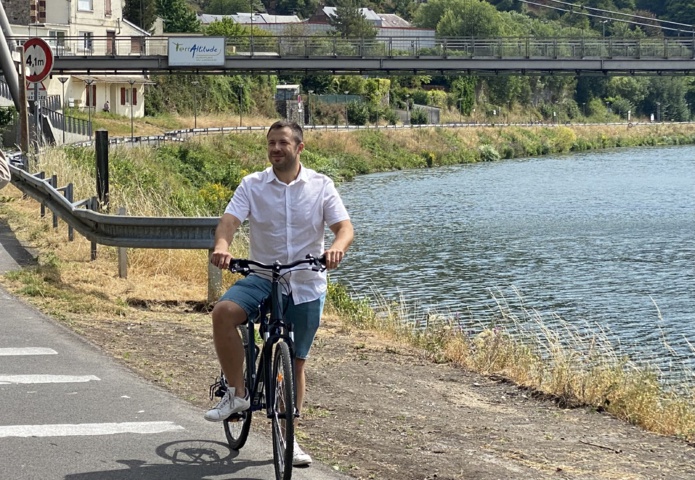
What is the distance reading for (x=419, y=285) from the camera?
25.0 metres

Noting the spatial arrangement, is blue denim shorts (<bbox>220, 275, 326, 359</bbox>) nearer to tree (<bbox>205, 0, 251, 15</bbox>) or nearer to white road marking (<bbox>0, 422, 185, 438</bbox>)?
white road marking (<bbox>0, 422, 185, 438</bbox>)

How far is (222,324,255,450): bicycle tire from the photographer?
247 inches

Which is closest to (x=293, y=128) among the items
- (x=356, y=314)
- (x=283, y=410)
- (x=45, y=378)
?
(x=283, y=410)

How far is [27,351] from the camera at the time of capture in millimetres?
8969

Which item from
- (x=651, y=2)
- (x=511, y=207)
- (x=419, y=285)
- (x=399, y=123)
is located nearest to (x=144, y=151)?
(x=511, y=207)

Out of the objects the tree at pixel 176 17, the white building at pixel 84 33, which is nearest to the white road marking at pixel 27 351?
the white building at pixel 84 33

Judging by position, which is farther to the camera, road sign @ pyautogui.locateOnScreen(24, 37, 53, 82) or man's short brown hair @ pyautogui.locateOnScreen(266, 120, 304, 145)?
road sign @ pyautogui.locateOnScreen(24, 37, 53, 82)

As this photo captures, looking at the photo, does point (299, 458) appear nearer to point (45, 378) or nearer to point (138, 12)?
point (45, 378)

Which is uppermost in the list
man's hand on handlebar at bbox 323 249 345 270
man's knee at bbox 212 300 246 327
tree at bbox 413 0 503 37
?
tree at bbox 413 0 503 37

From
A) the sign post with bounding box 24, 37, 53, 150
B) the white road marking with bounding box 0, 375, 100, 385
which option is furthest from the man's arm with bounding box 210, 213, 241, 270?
the sign post with bounding box 24, 37, 53, 150

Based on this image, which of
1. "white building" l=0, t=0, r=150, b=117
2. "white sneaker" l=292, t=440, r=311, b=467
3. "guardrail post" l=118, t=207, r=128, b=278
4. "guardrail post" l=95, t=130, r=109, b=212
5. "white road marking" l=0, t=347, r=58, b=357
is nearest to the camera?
"white sneaker" l=292, t=440, r=311, b=467

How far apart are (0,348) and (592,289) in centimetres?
1685

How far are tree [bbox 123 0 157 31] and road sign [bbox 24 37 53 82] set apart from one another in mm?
87270

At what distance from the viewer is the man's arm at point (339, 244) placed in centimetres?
588
